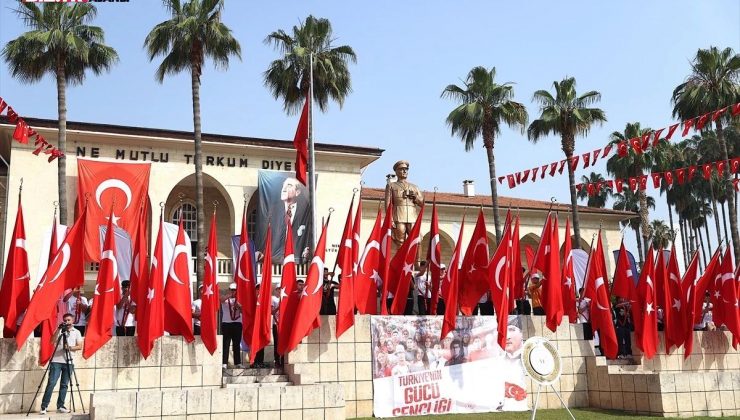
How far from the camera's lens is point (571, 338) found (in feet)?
48.3

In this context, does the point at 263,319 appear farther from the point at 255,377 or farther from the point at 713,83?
the point at 713,83

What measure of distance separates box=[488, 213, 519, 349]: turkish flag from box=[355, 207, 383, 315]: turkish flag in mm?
2264

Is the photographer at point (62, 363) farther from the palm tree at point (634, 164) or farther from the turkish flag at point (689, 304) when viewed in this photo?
the palm tree at point (634, 164)

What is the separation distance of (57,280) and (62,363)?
4.59ft

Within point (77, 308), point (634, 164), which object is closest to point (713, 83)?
point (634, 164)

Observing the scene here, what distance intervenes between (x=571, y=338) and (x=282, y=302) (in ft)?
20.2

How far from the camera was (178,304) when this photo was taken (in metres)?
12.1

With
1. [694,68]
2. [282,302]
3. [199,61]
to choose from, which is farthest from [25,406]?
[694,68]

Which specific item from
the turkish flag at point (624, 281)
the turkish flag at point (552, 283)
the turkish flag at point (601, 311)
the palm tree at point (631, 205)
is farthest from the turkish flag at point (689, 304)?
the palm tree at point (631, 205)

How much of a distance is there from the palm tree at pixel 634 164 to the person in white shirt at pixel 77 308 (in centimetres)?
3116

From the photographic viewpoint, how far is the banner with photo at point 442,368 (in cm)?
1307

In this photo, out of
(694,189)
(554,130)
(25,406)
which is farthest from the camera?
(694,189)

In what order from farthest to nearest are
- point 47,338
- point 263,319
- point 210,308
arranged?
point 263,319
point 210,308
point 47,338

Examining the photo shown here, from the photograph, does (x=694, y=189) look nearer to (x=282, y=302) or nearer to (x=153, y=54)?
(x=153, y=54)
